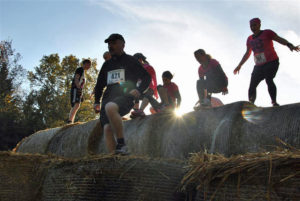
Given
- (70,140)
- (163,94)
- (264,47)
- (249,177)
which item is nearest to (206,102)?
(264,47)

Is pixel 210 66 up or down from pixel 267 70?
up

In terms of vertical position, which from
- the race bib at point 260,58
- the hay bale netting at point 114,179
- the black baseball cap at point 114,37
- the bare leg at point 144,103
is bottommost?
the hay bale netting at point 114,179

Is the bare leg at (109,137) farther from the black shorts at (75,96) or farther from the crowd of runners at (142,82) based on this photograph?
the black shorts at (75,96)

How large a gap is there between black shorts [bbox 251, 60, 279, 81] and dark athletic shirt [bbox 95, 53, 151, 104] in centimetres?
230

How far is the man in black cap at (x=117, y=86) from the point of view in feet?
14.8

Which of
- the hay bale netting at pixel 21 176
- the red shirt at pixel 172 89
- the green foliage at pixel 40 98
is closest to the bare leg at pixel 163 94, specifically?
the red shirt at pixel 172 89

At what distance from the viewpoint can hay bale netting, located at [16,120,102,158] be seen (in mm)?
6656

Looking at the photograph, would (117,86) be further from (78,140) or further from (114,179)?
(78,140)

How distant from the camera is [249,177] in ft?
6.39

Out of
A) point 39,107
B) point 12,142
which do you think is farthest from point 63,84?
point 12,142

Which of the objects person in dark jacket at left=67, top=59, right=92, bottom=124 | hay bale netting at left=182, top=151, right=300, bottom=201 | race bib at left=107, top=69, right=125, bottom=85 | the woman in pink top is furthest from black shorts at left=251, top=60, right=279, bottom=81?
person in dark jacket at left=67, top=59, right=92, bottom=124

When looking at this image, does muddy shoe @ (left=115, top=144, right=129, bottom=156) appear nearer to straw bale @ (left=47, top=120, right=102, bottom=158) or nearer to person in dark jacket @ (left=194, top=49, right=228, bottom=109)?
straw bale @ (left=47, top=120, right=102, bottom=158)

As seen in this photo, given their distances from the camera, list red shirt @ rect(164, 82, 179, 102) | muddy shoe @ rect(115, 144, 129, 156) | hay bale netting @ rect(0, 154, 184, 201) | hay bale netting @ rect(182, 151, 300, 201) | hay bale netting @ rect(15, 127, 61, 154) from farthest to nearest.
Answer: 1. red shirt @ rect(164, 82, 179, 102)
2. hay bale netting @ rect(15, 127, 61, 154)
3. muddy shoe @ rect(115, 144, 129, 156)
4. hay bale netting @ rect(0, 154, 184, 201)
5. hay bale netting @ rect(182, 151, 300, 201)

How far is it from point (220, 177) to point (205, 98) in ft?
15.6
